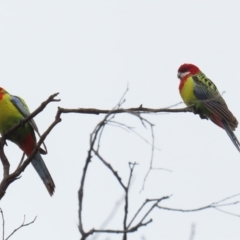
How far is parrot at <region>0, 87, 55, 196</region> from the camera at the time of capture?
569cm

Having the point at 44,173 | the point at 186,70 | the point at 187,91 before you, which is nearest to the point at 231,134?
the point at 187,91

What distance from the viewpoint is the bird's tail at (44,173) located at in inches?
210

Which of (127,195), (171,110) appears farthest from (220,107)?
(127,195)

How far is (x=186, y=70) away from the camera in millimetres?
8602

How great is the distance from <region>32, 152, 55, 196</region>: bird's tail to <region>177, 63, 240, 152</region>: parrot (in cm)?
207

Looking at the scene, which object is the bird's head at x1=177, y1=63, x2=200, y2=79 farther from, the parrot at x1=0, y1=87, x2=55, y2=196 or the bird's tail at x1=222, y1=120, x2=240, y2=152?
the parrot at x1=0, y1=87, x2=55, y2=196

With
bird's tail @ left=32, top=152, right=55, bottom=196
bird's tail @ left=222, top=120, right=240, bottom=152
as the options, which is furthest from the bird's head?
bird's tail @ left=32, top=152, right=55, bottom=196

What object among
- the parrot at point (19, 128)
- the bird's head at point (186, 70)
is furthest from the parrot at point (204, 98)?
the parrot at point (19, 128)

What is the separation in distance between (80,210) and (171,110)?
179cm

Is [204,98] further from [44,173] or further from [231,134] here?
[44,173]

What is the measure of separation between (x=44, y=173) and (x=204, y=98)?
297 centimetres

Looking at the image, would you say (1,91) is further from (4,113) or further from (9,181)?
(9,181)

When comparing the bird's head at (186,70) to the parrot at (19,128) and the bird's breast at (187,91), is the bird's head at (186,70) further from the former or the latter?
the parrot at (19,128)

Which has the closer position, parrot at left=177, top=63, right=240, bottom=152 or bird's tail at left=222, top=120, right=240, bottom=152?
bird's tail at left=222, top=120, right=240, bottom=152
